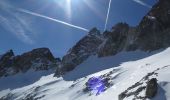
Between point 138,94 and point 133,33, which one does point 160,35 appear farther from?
point 138,94

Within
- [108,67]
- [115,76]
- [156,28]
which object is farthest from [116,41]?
[115,76]

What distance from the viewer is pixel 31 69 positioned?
127 meters

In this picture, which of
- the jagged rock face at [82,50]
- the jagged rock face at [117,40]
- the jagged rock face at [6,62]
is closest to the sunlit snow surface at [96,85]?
the jagged rock face at [117,40]

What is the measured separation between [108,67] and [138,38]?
38.3 feet

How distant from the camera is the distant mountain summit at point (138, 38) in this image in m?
75.9

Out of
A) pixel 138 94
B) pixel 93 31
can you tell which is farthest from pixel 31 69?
pixel 138 94

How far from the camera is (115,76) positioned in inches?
2304

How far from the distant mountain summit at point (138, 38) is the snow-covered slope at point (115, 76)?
2774 millimetres

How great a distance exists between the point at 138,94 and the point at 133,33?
1966 inches

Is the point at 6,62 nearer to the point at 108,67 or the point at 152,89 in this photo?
the point at 108,67

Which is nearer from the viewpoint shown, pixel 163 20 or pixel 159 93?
pixel 159 93

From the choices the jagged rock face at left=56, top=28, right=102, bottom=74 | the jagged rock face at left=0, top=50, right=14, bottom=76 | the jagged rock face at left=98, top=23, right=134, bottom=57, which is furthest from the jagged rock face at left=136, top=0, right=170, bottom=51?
the jagged rock face at left=0, top=50, right=14, bottom=76

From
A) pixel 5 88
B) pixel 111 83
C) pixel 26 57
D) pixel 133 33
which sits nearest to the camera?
pixel 111 83

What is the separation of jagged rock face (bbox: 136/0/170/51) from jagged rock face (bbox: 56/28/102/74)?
27359 millimetres
